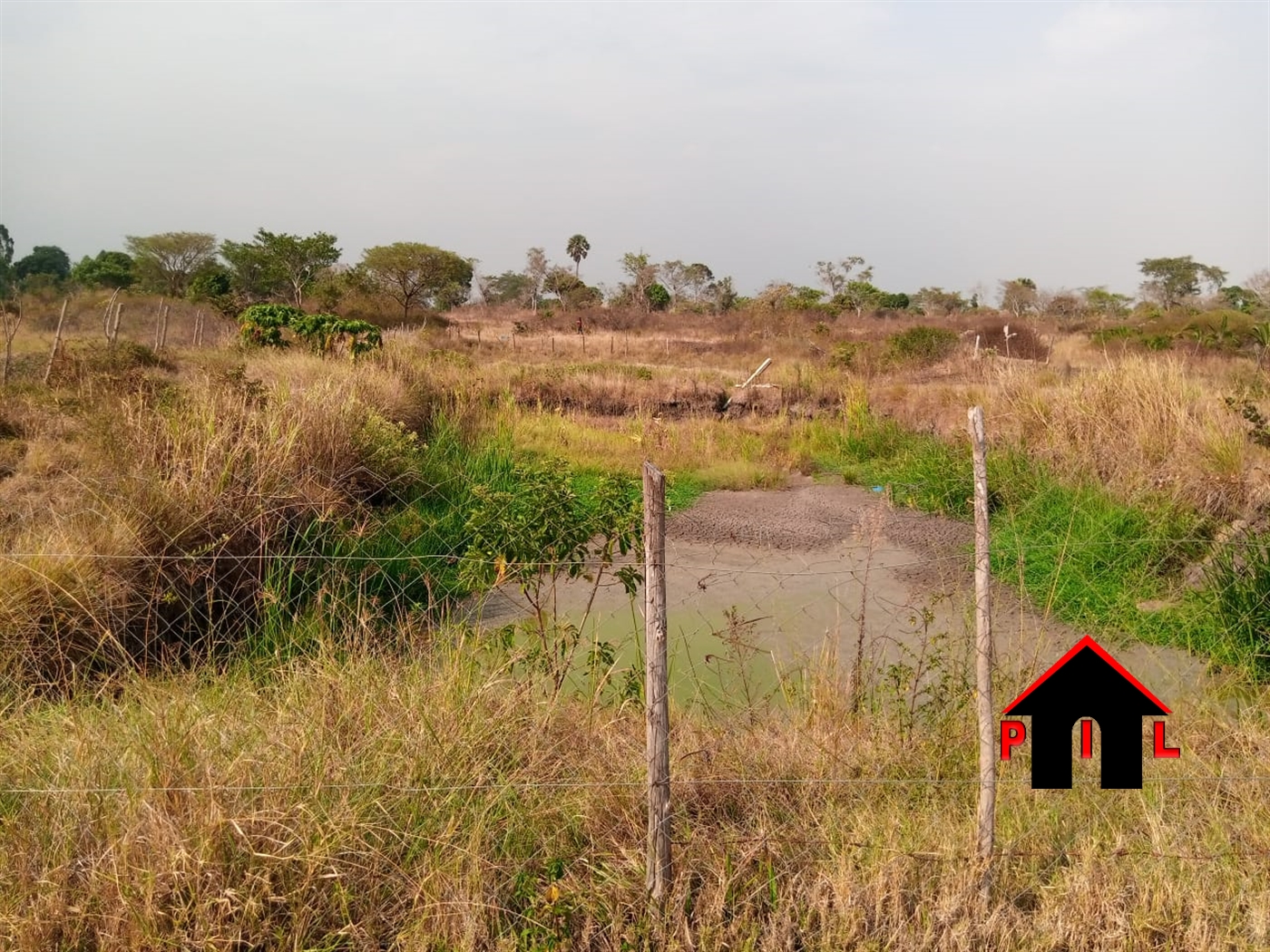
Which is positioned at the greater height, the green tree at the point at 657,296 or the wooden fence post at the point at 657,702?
the green tree at the point at 657,296

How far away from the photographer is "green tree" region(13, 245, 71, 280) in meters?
44.7

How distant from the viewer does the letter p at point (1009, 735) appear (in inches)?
118

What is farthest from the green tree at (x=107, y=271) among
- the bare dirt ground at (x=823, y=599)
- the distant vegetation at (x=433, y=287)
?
the bare dirt ground at (x=823, y=599)

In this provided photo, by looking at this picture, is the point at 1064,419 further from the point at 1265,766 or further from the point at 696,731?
the point at 696,731

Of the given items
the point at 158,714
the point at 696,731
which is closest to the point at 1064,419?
the point at 696,731

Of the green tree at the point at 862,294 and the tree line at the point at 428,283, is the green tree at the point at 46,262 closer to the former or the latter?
the tree line at the point at 428,283

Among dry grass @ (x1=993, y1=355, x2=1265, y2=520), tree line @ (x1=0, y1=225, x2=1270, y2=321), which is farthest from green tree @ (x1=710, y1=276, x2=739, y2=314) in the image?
dry grass @ (x1=993, y1=355, x2=1265, y2=520)

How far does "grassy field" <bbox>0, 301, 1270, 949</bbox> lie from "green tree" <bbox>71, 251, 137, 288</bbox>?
34102 millimetres

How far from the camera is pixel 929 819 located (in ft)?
9.43

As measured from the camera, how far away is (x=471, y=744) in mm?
2975

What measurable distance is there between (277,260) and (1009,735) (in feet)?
114

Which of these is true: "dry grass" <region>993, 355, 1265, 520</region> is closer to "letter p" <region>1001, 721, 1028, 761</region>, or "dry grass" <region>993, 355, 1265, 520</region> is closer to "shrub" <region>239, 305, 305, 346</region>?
"letter p" <region>1001, 721, 1028, 761</region>

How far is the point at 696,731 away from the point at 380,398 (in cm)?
715

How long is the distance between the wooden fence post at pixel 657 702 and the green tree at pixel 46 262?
5146cm
